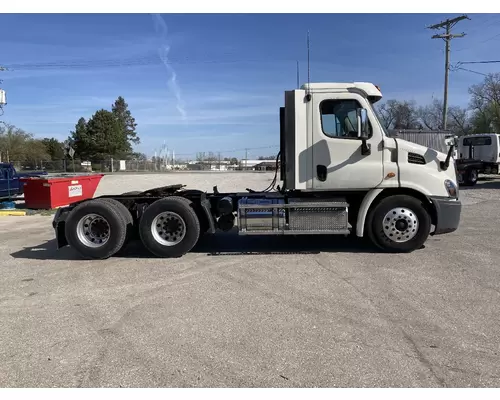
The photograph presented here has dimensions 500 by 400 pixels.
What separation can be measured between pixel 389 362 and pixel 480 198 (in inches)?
593

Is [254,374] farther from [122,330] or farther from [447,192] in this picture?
[447,192]

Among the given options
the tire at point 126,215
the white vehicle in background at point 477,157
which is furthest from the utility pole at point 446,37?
the tire at point 126,215

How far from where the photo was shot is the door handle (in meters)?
6.91

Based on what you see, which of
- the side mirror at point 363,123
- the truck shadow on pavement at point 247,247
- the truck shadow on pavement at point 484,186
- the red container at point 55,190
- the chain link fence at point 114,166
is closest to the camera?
the side mirror at point 363,123

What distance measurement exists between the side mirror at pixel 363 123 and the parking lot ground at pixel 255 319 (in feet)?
6.84

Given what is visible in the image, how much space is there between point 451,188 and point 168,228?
504 cm

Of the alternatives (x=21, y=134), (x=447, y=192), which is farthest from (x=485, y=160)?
(x=21, y=134)

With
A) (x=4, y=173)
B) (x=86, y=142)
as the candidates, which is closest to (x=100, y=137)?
(x=86, y=142)

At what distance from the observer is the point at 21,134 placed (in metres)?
63.2

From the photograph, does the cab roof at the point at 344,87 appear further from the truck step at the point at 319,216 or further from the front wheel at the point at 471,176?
the front wheel at the point at 471,176

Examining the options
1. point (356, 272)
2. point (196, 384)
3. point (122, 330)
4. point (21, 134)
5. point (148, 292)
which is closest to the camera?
point (196, 384)

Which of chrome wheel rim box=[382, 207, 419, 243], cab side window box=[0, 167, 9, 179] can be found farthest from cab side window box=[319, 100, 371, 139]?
cab side window box=[0, 167, 9, 179]

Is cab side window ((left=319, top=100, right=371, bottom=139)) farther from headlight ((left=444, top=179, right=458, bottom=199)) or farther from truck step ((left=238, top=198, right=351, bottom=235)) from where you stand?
headlight ((left=444, top=179, right=458, bottom=199))

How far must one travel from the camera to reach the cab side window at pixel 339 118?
22.2 ft
